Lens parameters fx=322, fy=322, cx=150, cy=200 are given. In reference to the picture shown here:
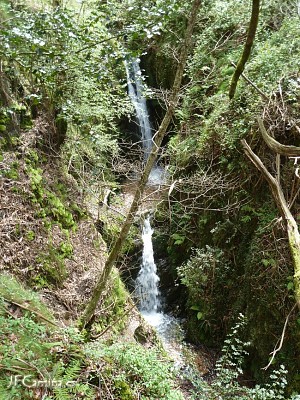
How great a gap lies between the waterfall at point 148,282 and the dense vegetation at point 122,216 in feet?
2.08

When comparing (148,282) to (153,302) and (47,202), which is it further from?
(47,202)

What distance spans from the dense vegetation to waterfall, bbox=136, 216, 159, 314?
0.63 metres

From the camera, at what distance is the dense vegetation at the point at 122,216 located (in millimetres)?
3527

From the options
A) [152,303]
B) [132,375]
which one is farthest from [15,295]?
[152,303]

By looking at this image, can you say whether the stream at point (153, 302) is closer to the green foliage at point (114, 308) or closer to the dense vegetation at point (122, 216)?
the dense vegetation at point (122, 216)

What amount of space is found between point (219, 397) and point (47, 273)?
3.13 meters

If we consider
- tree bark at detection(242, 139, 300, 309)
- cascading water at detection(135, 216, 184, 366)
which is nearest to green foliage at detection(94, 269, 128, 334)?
cascading water at detection(135, 216, 184, 366)

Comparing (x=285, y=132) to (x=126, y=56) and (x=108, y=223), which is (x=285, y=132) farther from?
(x=108, y=223)

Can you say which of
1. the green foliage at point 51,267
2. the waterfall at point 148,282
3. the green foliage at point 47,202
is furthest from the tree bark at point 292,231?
the waterfall at point 148,282

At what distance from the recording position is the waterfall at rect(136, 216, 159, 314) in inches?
352

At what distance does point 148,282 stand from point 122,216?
13.2ft

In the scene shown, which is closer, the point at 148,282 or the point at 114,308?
the point at 114,308

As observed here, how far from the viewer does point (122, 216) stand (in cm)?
600

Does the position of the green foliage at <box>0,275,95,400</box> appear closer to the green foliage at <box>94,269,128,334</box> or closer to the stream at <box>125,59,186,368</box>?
the green foliage at <box>94,269,128,334</box>
